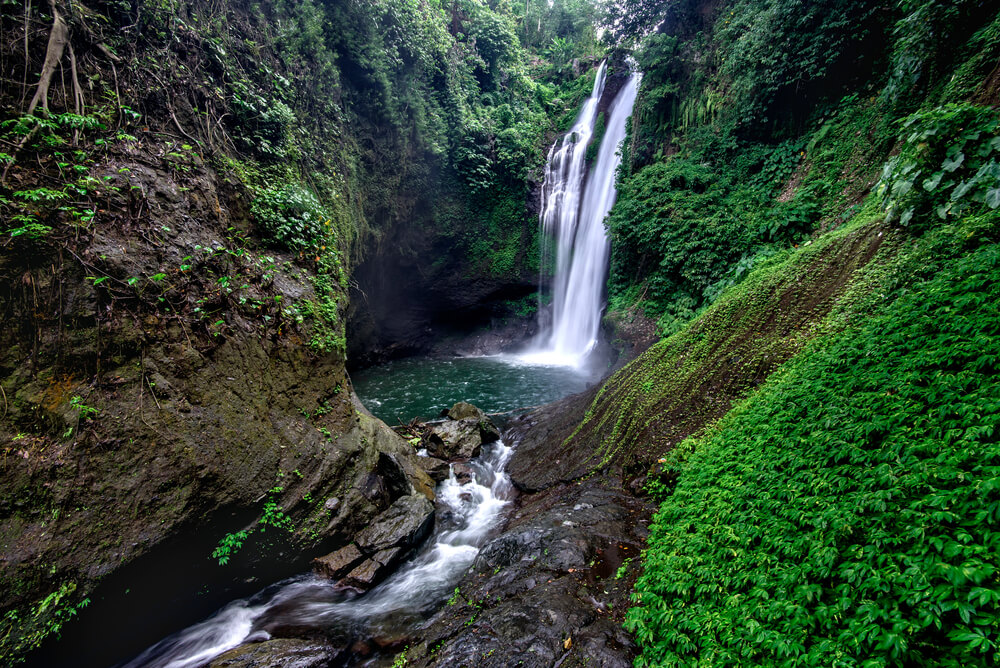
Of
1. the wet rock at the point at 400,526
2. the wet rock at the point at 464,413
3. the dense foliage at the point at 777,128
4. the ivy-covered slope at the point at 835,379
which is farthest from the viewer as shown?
the wet rock at the point at 464,413

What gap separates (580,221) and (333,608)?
50.9 feet

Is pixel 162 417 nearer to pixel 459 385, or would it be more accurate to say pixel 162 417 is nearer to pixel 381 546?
pixel 381 546

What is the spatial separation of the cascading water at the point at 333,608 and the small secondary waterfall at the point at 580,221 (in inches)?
416

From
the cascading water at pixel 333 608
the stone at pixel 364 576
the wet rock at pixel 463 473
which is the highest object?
the wet rock at pixel 463 473

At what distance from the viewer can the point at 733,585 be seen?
8.10 ft

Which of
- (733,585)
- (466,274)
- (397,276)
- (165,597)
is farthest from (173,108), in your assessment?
(466,274)

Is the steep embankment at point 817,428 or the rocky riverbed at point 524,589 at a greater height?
the steep embankment at point 817,428

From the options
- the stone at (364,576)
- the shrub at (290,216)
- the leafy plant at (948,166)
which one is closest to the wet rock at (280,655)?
the stone at (364,576)

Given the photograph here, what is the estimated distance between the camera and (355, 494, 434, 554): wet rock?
528 centimetres

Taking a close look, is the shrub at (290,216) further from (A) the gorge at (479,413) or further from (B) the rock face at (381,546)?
(B) the rock face at (381,546)

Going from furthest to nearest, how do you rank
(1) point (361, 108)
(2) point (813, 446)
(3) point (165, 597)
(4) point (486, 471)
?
(1) point (361, 108) < (4) point (486, 471) < (3) point (165, 597) < (2) point (813, 446)

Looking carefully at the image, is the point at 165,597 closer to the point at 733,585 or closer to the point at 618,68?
the point at 733,585

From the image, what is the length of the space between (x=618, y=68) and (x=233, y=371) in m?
19.8

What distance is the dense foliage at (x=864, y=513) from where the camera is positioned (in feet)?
5.79
